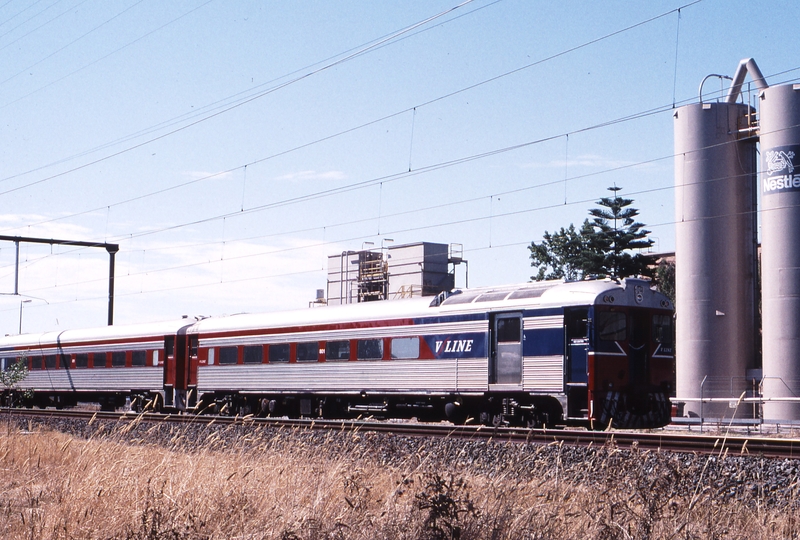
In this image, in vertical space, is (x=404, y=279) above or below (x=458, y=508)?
above

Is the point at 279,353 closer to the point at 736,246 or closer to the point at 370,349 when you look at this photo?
the point at 370,349

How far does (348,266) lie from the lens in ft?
194

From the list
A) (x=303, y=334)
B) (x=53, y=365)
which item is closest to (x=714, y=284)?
(x=303, y=334)

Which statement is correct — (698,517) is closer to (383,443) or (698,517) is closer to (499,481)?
(499,481)

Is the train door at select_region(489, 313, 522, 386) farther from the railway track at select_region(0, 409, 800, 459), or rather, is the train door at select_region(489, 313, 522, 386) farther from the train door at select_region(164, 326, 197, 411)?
the train door at select_region(164, 326, 197, 411)

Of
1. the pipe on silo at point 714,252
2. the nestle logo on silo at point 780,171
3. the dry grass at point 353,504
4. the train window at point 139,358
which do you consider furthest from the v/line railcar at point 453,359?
the pipe on silo at point 714,252

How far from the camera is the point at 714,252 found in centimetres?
3562

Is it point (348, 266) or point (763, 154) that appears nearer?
point (763, 154)

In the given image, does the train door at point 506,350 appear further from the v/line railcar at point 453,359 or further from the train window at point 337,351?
the train window at point 337,351

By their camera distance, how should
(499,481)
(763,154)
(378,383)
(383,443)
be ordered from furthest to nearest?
(763,154) < (378,383) < (383,443) < (499,481)

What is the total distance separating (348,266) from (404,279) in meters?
5.48

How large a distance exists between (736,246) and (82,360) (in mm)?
25353

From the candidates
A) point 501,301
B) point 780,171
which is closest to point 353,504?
point 501,301

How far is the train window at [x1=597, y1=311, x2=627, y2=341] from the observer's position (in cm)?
1955
